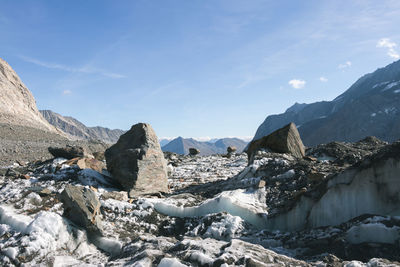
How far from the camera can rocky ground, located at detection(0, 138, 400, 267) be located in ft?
17.3

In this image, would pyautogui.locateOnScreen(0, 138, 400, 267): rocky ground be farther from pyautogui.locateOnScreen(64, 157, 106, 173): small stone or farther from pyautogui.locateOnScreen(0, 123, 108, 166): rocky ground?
pyautogui.locateOnScreen(0, 123, 108, 166): rocky ground

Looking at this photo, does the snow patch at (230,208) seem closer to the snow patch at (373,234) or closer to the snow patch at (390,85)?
the snow patch at (373,234)

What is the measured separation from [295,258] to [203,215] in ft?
11.9

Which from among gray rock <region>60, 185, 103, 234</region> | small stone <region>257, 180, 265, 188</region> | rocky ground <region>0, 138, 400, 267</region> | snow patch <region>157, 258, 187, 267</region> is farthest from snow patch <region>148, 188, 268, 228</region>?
snow patch <region>157, 258, 187, 267</region>

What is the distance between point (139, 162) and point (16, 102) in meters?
77.3

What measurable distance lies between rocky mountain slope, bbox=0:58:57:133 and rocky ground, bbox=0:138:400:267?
61384mm

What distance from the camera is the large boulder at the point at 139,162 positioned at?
11172mm

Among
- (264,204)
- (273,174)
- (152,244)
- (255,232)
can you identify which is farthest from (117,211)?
(273,174)

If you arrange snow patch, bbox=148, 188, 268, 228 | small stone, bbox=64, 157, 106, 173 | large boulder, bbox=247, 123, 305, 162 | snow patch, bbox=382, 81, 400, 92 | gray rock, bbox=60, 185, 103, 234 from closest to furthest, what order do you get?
gray rock, bbox=60, 185, 103, 234 → snow patch, bbox=148, 188, 268, 228 → small stone, bbox=64, 157, 106, 173 → large boulder, bbox=247, 123, 305, 162 → snow patch, bbox=382, 81, 400, 92

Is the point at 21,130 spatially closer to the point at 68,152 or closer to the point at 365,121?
the point at 68,152

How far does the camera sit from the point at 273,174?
11383mm

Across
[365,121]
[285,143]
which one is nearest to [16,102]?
[285,143]

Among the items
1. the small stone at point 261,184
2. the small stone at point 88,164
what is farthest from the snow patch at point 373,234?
the small stone at point 88,164

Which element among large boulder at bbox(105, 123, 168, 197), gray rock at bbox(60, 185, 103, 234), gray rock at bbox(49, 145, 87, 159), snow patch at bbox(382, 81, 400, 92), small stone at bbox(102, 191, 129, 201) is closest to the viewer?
gray rock at bbox(60, 185, 103, 234)
